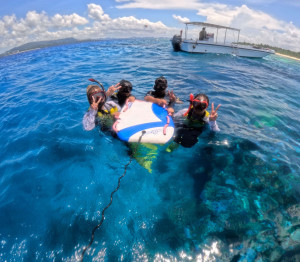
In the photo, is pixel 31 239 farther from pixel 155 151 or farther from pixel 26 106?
pixel 26 106

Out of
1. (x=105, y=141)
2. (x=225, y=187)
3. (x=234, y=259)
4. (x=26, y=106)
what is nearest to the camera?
(x=234, y=259)

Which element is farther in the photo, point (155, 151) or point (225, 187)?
point (155, 151)

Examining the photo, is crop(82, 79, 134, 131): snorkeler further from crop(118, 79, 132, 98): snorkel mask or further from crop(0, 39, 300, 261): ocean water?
crop(0, 39, 300, 261): ocean water

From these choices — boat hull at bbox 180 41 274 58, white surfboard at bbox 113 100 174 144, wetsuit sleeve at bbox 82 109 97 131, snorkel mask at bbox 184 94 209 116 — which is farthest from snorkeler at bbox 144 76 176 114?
boat hull at bbox 180 41 274 58

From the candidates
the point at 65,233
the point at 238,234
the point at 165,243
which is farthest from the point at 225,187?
the point at 65,233

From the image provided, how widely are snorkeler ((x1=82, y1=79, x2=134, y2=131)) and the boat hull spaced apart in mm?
18941

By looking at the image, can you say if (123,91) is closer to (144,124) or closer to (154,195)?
(144,124)

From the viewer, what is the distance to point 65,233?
104 inches

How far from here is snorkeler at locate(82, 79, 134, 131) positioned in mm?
4133

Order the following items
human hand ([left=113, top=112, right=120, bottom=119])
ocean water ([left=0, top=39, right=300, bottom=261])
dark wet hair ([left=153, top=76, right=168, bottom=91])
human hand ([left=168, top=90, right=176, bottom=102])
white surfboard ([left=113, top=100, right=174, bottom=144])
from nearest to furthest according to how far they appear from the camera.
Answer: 1. ocean water ([left=0, top=39, right=300, bottom=261])
2. white surfboard ([left=113, top=100, right=174, bottom=144])
3. human hand ([left=113, top=112, right=120, bottom=119])
4. dark wet hair ([left=153, top=76, right=168, bottom=91])
5. human hand ([left=168, top=90, right=176, bottom=102])

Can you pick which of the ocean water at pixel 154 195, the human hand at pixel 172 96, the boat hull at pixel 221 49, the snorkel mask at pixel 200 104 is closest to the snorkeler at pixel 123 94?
the ocean water at pixel 154 195

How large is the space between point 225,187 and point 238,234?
0.85m

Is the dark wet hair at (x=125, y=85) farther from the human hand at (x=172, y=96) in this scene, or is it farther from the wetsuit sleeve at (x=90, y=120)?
the human hand at (x=172, y=96)

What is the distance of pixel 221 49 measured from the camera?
A: 20.4 metres
